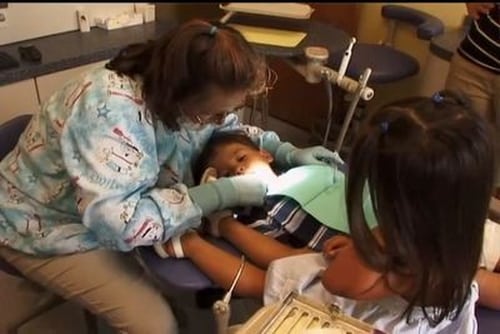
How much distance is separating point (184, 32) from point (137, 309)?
1.99 ft

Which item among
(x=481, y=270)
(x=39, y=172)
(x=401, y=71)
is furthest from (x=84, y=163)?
(x=401, y=71)

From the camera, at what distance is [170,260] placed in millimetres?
1161

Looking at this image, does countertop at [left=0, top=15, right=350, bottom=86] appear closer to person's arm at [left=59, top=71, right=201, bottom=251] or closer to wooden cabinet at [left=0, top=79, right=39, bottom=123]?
wooden cabinet at [left=0, top=79, right=39, bottom=123]

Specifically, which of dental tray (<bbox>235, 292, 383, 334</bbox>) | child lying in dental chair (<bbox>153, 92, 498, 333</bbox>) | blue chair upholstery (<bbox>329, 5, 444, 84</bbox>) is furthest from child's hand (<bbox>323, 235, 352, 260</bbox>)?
blue chair upholstery (<bbox>329, 5, 444, 84</bbox>)

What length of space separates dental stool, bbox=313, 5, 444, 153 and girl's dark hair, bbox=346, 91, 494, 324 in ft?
4.57

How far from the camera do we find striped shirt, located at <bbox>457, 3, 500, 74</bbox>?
1.89m

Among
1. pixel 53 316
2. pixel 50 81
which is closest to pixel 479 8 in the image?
pixel 50 81

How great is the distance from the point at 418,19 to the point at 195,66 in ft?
6.15

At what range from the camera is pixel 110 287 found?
1.27m

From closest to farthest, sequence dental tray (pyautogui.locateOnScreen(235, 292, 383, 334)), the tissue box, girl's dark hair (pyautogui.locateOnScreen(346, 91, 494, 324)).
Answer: girl's dark hair (pyautogui.locateOnScreen(346, 91, 494, 324)), dental tray (pyautogui.locateOnScreen(235, 292, 383, 334)), the tissue box

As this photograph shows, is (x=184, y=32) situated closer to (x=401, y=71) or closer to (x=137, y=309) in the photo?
(x=137, y=309)

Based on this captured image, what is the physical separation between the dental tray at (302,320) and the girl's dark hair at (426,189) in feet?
0.36

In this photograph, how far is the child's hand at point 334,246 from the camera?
3.51ft

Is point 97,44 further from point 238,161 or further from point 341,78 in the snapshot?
point 341,78
